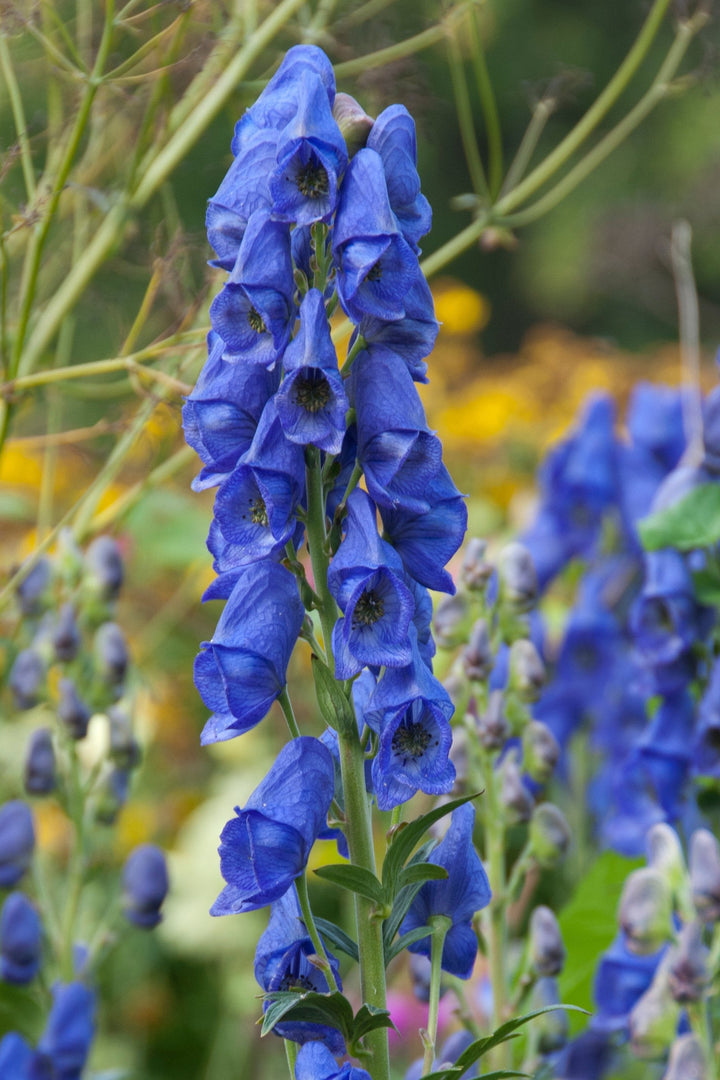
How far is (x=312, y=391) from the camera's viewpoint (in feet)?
2.06

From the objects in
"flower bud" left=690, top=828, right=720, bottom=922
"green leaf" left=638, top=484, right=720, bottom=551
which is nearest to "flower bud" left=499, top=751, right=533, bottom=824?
"flower bud" left=690, top=828, right=720, bottom=922

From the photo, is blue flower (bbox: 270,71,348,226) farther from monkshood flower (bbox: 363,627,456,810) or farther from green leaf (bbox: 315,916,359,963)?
green leaf (bbox: 315,916,359,963)

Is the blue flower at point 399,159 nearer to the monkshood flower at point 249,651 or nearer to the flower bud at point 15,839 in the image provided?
the monkshood flower at point 249,651

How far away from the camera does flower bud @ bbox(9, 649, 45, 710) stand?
1178mm

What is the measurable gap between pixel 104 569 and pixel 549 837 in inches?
19.3

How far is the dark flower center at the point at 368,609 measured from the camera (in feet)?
2.03

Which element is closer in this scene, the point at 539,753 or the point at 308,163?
the point at 308,163

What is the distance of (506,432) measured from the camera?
2.35 meters

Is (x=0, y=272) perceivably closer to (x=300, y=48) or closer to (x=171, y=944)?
(x=300, y=48)

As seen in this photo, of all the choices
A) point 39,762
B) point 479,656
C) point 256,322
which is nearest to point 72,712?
point 39,762

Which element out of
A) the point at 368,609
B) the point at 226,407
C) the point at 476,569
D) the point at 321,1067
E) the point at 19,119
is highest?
the point at 19,119

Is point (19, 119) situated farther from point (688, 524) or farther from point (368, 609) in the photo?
point (688, 524)

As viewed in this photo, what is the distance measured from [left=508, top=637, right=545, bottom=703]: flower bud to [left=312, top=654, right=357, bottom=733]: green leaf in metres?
0.42

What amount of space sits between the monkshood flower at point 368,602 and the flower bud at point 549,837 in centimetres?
46
